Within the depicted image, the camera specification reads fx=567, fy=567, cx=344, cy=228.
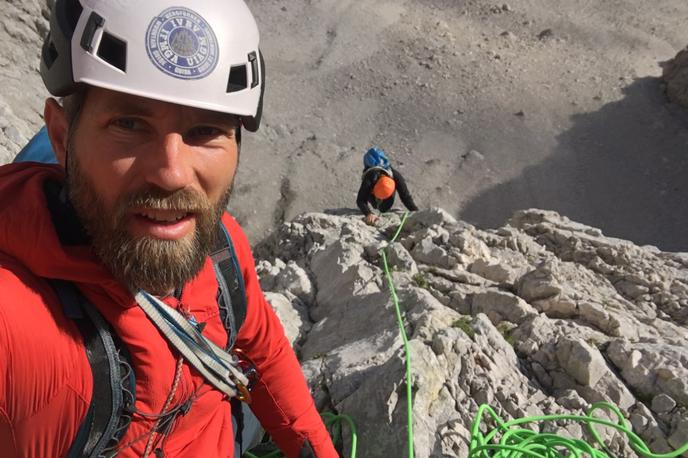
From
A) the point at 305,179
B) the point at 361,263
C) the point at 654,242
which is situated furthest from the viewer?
the point at 305,179

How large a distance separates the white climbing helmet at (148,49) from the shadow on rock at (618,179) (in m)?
10.6

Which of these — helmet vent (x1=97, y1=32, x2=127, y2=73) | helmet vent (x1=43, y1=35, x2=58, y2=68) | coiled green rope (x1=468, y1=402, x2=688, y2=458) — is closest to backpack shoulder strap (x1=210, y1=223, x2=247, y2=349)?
helmet vent (x1=97, y1=32, x2=127, y2=73)

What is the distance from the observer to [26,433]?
181 cm

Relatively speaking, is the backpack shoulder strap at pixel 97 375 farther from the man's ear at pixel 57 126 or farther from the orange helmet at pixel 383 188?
the orange helmet at pixel 383 188

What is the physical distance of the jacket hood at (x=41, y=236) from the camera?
1781mm

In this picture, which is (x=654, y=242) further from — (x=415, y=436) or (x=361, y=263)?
(x=415, y=436)

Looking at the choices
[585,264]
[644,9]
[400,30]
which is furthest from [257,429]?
[644,9]

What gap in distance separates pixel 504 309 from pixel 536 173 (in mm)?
9441

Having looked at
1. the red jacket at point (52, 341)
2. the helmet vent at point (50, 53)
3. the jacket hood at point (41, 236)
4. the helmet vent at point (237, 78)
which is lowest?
the red jacket at point (52, 341)

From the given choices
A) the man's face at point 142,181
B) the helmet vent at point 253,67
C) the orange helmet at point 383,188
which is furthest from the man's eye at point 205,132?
the orange helmet at point 383,188

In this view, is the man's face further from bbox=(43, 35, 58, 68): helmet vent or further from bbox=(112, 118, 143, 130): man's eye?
bbox=(43, 35, 58, 68): helmet vent

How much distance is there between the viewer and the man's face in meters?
1.90

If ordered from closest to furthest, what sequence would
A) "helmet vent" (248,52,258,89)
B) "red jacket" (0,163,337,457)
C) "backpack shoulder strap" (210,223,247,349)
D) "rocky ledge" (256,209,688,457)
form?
"red jacket" (0,163,337,457), "helmet vent" (248,52,258,89), "backpack shoulder strap" (210,223,247,349), "rocky ledge" (256,209,688,457)

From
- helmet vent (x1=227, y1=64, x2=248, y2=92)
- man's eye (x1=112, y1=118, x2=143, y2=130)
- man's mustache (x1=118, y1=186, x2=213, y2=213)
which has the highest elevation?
helmet vent (x1=227, y1=64, x2=248, y2=92)
